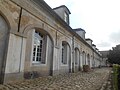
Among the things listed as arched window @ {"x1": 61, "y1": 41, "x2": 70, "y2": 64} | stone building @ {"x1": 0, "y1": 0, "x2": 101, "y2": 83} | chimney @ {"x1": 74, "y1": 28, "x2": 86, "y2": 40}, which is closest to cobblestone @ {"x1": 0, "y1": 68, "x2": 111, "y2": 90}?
stone building @ {"x1": 0, "y1": 0, "x2": 101, "y2": 83}

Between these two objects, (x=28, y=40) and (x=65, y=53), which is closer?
(x=28, y=40)

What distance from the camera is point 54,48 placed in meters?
10.1

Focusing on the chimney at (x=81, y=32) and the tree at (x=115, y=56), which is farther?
the tree at (x=115, y=56)

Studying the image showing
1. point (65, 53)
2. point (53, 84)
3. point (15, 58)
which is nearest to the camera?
point (53, 84)

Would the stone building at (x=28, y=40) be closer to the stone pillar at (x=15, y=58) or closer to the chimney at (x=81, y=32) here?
the stone pillar at (x=15, y=58)

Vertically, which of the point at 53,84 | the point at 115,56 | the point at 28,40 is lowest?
the point at 53,84

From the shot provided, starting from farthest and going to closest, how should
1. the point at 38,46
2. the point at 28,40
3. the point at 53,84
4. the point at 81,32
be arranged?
the point at 81,32, the point at 38,46, the point at 28,40, the point at 53,84

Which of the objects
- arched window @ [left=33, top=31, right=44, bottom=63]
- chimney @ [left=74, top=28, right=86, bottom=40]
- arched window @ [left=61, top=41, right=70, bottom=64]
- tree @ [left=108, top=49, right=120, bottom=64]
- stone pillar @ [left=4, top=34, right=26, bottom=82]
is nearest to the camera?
stone pillar @ [left=4, top=34, right=26, bottom=82]

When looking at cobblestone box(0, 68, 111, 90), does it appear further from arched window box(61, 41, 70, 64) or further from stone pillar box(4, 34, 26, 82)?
arched window box(61, 41, 70, 64)

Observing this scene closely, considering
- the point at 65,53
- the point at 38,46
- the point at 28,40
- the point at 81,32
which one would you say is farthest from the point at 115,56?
the point at 28,40

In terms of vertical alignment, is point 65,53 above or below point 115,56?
below

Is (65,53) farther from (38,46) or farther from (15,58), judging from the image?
(15,58)

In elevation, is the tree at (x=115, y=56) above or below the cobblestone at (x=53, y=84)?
above

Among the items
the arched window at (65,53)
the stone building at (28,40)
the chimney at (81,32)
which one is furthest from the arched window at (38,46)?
the chimney at (81,32)
